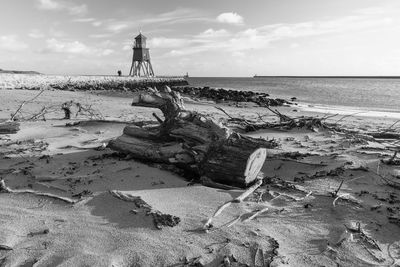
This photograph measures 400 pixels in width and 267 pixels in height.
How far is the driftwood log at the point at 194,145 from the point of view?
4.09 m

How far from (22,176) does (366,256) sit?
438 cm

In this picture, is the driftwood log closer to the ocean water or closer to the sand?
the sand

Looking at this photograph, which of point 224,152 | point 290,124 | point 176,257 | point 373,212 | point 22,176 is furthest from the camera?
point 290,124

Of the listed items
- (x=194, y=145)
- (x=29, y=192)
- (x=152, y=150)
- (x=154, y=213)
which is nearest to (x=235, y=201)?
(x=154, y=213)

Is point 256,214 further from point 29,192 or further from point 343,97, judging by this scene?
point 343,97

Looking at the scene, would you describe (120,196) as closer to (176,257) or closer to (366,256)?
(176,257)

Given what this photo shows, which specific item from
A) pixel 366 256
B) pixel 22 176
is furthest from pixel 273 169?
pixel 22 176

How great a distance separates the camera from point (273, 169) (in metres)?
5.13

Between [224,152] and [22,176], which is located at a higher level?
[224,152]

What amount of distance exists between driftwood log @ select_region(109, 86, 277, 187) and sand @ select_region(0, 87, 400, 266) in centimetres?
21

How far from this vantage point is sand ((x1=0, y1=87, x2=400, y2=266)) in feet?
9.30

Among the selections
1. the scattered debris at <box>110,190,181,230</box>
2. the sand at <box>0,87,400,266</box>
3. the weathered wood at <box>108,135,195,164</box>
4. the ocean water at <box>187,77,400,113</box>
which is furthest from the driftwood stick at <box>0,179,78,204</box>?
the ocean water at <box>187,77,400,113</box>

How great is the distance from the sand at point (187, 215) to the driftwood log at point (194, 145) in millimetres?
215

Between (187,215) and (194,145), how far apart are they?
4.53 ft
